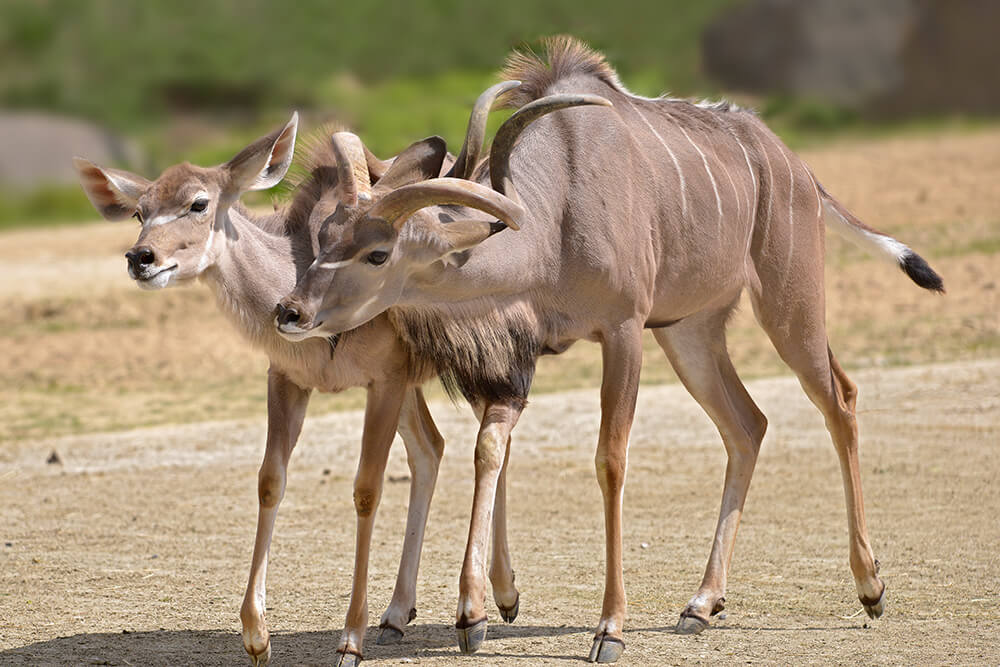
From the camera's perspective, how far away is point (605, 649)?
509 cm

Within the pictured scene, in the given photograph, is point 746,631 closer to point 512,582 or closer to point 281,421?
point 512,582

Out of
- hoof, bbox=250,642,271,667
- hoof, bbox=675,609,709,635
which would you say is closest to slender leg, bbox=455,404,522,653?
hoof, bbox=250,642,271,667

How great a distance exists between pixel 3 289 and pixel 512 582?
9.33 m

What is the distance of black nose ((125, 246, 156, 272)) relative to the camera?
4832mm

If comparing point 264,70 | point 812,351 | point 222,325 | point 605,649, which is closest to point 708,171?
point 812,351

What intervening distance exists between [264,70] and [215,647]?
48.2ft

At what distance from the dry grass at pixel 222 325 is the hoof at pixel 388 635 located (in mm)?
4354

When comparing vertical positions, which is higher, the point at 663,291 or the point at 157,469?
the point at 663,291

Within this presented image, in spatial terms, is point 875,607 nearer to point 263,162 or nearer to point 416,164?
point 416,164

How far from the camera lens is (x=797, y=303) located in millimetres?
6129

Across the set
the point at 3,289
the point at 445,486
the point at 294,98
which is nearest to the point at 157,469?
the point at 445,486

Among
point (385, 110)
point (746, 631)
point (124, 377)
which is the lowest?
point (385, 110)

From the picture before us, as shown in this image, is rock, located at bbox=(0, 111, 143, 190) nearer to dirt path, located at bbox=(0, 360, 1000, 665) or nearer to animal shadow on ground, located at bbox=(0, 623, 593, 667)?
dirt path, located at bbox=(0, 360, 1000, 665)

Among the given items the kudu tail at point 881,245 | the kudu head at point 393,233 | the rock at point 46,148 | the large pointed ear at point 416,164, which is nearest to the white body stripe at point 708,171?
the kudu tail at point 881,245
